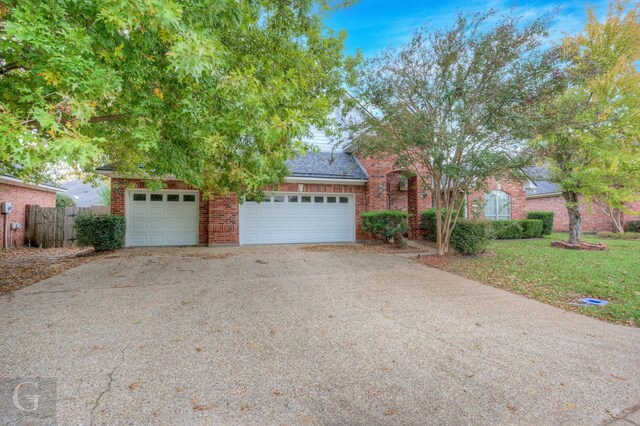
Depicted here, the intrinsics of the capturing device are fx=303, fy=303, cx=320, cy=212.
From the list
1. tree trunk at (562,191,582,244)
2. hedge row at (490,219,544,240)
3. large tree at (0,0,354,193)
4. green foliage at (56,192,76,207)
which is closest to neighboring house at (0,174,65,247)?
green foliage at (56,192,76,207)

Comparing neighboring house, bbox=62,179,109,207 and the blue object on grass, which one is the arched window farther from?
neighboring house, bbox=62,179,109,207

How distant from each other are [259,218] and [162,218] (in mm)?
3532

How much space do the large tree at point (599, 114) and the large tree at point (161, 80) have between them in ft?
21.6

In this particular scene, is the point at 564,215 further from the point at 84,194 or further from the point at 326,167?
the point at 84,194

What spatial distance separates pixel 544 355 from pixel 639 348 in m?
1.37

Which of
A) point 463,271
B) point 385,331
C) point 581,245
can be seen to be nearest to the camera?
point 385,331

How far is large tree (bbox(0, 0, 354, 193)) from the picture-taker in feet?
9.36

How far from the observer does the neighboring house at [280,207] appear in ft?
36.1

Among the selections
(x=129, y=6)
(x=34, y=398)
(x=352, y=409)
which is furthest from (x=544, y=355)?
(x=129, y=6)

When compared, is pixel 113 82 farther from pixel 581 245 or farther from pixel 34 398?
pixel 581 245

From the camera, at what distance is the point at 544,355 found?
332 cm

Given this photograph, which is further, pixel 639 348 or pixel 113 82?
pixel 639 348

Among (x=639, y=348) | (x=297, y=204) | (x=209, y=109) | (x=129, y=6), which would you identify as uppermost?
(x=129, y=6)

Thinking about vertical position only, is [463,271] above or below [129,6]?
below
